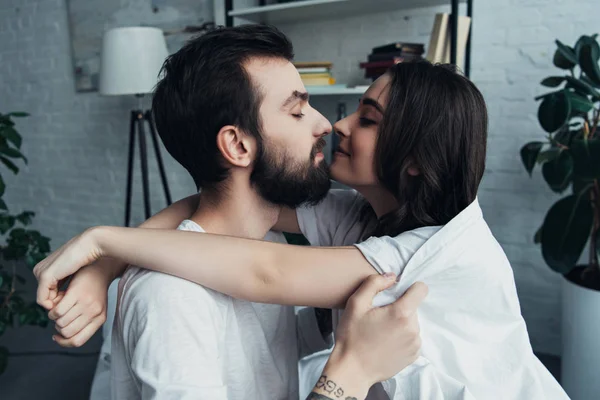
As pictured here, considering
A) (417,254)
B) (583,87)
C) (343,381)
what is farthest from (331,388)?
(583,87)

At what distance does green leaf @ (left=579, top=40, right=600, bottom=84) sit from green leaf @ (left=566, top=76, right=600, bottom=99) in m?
0.03

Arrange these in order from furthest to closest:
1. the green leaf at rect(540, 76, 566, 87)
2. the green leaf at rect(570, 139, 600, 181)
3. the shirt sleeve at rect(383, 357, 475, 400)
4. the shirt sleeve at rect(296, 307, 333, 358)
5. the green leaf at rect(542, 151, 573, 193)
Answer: the green leaf at rect(540, 76, 566, 87) → the green leaf at rect(542, 151, 573, 193) → the green leaf at rect(570, 139, 600, 181) → the shirt sleeve at rect(296, 307, 333, 358) → the shirt sleeve at rect(383, 357, 475, 400)

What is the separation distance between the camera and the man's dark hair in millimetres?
982

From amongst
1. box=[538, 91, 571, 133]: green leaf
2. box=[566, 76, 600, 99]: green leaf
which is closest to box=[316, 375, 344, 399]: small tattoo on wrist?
box=[538, 91, 571, 133]: green leaf

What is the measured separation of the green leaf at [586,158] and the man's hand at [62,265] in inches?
62.5

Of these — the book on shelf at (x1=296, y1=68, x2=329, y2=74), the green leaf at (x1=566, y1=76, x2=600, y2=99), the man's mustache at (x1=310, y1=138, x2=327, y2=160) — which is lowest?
the man's mustache at (x1=310, y1=138, x2=327, y2=160)

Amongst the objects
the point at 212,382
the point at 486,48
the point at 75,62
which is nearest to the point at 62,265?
the point at 212,382

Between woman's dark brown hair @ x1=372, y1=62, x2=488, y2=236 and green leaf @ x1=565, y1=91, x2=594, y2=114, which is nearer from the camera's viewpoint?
woman's dark brown hair @ x1=372, y1=62, x2=488, y2=236

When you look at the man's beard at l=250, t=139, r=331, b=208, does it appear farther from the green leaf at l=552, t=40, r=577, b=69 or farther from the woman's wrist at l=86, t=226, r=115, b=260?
the green leaf at l=552, t=40, r=577, b=69

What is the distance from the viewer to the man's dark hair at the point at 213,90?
98 centimetres

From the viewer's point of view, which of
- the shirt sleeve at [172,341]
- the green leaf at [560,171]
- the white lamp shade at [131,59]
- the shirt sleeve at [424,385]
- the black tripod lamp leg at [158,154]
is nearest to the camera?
the shirt sleeve at [172,341]

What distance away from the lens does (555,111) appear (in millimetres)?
1734

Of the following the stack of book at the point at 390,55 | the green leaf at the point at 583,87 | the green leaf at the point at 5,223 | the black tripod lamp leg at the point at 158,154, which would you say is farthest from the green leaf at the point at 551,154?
the green leaf at the point at 5,223

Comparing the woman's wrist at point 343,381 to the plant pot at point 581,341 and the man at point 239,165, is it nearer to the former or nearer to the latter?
the man at point 239,165
